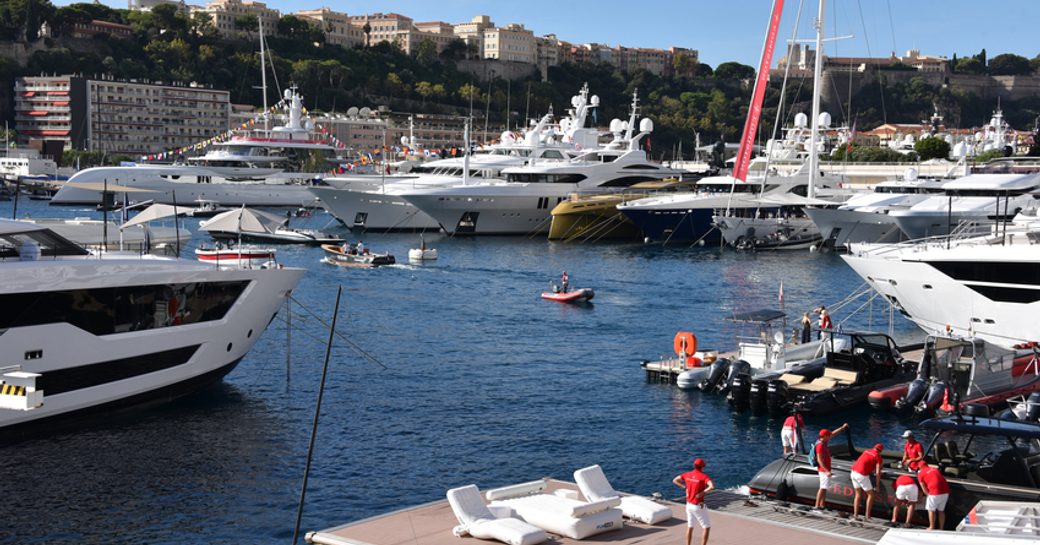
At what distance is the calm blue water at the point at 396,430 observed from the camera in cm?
A: 2094

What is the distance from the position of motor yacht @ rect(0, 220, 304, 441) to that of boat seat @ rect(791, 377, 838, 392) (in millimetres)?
12864

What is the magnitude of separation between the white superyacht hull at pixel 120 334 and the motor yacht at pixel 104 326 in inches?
0.8

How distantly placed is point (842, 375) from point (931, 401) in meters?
2.38

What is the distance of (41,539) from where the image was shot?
756 inches

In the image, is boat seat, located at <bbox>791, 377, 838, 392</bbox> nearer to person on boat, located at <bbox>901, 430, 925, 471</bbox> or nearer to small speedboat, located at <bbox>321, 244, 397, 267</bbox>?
person on boat, located at <bbox>901, 430, 925, 471</bbox>

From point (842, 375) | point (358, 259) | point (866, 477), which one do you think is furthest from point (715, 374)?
point (358, 259)

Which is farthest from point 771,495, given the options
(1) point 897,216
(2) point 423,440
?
(1) point 897,216

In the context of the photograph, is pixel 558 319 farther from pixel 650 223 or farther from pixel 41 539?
pixel 650 223

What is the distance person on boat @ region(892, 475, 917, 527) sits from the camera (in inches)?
642

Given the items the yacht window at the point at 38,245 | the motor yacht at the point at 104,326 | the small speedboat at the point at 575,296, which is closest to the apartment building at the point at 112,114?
the small speedboat at the point at 575,296

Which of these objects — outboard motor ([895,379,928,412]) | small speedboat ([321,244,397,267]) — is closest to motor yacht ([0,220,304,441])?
outboard motor ([895,379,928,412])

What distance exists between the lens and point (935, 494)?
629 inches

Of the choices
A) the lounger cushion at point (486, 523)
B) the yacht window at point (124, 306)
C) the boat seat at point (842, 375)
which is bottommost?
the boat seat at point (842, 375)

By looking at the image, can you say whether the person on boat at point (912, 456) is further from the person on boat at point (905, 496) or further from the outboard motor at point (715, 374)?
the outboard motor at point (715, 374)
